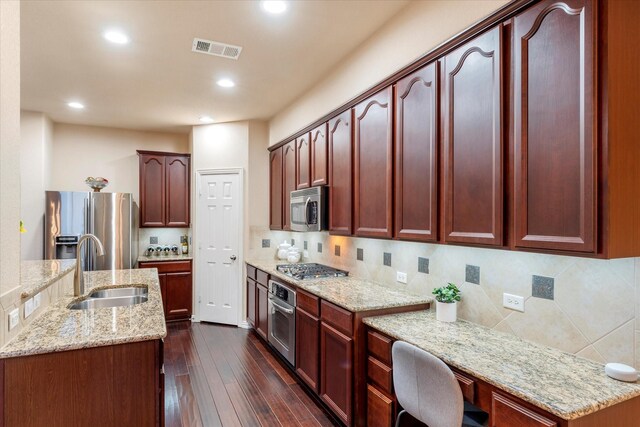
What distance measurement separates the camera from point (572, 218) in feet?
4.58

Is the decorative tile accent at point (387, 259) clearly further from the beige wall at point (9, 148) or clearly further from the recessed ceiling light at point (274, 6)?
the beige wall at point (9, 148)

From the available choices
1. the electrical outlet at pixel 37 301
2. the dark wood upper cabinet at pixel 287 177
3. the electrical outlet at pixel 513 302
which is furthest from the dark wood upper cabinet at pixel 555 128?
the dark wood upper cabinet at pixel 287 177

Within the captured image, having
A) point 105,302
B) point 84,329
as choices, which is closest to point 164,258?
point 105,302

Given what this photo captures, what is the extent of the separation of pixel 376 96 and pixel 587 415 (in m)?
2.21

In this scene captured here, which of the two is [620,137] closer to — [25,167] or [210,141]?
[210,141]

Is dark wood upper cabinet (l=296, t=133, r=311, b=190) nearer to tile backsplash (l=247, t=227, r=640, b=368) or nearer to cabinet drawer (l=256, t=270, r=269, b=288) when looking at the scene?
cabinet drawer (l=256, t=270, r=269, b=288)

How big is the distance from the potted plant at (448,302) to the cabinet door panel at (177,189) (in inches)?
177

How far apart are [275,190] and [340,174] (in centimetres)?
187

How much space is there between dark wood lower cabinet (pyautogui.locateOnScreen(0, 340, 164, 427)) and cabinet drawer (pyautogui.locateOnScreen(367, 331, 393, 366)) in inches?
47.9

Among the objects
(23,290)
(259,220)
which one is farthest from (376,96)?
(259,220)

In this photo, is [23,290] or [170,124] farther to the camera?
[170,124]

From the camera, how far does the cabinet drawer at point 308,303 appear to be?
283cm

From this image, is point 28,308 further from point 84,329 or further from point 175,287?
point 175,287

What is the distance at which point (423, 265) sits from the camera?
2.58 metres
